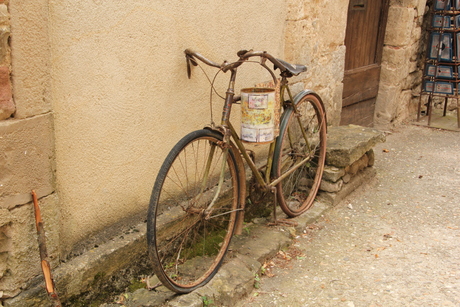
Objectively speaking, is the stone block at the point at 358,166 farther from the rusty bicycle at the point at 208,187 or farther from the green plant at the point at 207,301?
the green plant at the point at 207,301

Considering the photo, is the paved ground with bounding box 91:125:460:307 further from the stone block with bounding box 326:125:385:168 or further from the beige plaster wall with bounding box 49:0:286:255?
the beige plaster wall with bounding box 49:0:286:255

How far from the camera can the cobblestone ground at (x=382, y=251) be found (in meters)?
2.81

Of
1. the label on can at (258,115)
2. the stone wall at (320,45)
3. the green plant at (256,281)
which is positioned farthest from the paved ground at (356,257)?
the stone wall at (320,45)

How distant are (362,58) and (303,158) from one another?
2.66 metres

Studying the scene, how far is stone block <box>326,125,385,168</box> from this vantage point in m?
3.99

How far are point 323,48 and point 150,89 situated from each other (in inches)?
92.9

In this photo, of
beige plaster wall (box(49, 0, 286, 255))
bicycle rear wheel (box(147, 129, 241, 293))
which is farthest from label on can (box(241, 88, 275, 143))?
beige plaster wall (box(49, 0, 286, 255))

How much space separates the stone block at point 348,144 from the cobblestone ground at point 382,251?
39 cm

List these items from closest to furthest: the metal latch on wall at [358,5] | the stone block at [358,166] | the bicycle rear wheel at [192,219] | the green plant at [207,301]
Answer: the green plant at [207,301]
the bicycle rear wheel at [192,219]
the stone block at [358,166]
the metal latch on wall at [358,5]

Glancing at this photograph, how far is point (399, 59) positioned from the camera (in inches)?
243

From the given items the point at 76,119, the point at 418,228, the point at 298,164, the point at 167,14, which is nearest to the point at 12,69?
the point at 76,119

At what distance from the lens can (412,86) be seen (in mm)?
6789

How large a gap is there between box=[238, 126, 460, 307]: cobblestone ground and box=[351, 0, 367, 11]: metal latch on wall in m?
1.88

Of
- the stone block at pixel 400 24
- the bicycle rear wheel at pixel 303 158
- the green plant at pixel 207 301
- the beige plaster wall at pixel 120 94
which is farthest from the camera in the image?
the stone block at pixel 400 24
